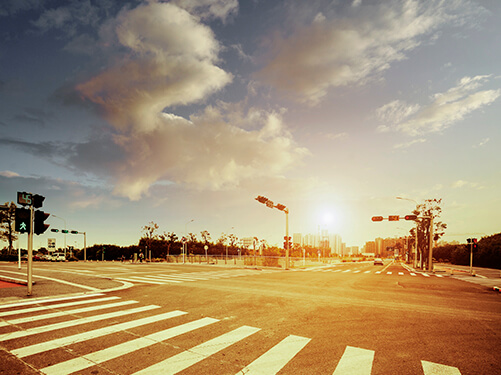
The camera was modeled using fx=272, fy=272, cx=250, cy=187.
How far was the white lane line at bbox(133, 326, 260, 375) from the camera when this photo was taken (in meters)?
4.46

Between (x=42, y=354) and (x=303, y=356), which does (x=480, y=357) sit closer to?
(x=303, y=356)

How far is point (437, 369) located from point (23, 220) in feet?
45.2

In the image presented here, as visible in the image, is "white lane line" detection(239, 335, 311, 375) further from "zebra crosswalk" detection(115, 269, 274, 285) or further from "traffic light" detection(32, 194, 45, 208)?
"zebra crosswalk" detection(115, 269, 274, 285)

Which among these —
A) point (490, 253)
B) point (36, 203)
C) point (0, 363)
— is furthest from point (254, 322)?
point (490, 253)

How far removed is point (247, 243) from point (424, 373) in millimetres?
42032

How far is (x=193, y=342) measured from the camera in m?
5.79

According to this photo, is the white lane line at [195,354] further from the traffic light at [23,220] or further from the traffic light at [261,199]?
the traffic light at [261,199]

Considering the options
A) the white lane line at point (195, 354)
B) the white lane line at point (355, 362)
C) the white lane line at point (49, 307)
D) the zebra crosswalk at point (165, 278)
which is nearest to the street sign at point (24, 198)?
the white lane line at point (49, 307)

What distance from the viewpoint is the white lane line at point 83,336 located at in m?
5.22

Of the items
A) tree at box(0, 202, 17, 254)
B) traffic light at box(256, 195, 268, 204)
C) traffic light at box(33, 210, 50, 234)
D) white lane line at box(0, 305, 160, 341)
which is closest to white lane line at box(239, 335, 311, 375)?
white lane line at box(0, 305, 160, 341)

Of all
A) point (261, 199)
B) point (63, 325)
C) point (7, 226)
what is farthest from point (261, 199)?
point (7, 226)

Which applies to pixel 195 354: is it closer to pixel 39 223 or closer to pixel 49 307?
pixel 49 307

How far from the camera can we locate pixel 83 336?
610cm

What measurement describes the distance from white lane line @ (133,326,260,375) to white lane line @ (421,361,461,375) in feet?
11.6
